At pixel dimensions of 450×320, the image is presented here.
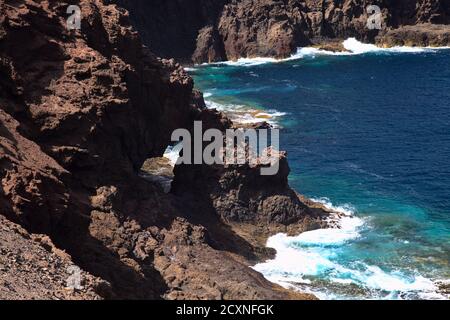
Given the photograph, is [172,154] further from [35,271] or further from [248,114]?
[35,271]

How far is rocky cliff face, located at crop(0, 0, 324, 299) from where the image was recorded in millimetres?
37562

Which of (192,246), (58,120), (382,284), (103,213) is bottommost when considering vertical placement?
(382,284)

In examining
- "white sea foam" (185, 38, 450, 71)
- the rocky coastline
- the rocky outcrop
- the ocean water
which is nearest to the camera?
the rocky outcrop

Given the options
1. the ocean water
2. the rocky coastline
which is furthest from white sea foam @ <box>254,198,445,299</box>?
the rocky coastline

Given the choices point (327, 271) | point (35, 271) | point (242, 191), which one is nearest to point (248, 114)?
point (242, 191)

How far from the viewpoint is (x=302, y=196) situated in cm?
6956

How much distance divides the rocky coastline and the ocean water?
4.37m

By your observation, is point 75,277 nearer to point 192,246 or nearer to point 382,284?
point 192,246

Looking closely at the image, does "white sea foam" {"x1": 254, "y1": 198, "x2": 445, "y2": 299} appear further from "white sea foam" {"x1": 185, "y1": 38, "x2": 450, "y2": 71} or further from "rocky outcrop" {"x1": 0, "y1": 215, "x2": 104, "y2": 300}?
"white sea foam" {"x1": 185, "y1": 38, "x2": 450, "y2": 71}

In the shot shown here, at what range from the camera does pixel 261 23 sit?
539ft

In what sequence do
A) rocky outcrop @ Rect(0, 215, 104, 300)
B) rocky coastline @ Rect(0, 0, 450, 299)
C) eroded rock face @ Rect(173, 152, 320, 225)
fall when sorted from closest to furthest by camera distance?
rocky outcrop @ Rect(0, 215, 104, 300) < rocky coastline @ Rect(0, 0, 450, 299) < eroded rock face @ Rect(173, 152, 320, 225)
